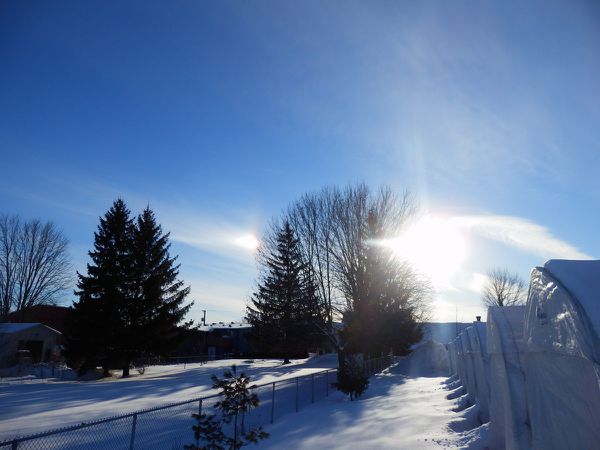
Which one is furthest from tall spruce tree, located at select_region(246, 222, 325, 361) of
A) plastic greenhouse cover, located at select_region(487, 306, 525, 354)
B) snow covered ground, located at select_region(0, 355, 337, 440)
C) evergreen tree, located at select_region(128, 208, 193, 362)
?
plastic greenhouse cover, located at select_region(487, 306, 525, 354)

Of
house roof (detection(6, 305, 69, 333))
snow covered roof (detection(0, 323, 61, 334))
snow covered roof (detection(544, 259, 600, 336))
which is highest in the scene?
house roof (detection(6, 305, 69, 333))

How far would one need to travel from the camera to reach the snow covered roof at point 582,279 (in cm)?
401

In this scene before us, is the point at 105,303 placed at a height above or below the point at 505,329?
above

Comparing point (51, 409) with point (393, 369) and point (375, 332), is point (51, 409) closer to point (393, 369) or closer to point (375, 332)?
point (375, 332)

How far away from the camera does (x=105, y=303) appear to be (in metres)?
29.4

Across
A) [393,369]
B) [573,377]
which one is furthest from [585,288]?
[393,369]

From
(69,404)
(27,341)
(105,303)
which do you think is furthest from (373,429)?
(27,341)

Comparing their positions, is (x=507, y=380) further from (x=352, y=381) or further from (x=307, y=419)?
(x=352, y=381)

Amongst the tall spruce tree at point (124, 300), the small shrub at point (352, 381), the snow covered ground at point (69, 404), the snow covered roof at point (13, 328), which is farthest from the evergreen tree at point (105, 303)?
the small shrub at point (352, 381)

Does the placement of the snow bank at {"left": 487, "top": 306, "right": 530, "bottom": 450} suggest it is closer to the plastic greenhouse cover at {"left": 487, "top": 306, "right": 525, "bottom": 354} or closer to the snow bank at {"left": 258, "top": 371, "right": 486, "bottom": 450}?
the plastic greenhouse cover at {"left": 487, "top": 306, "right": 525, "bottom": 354}

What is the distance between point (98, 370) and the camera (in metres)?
30.1

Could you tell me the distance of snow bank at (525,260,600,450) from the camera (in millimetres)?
4104

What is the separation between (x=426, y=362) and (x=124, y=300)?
107 ft

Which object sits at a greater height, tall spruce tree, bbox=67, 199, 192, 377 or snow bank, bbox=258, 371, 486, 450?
tall spruce tree, bbox=67, 199, 192, 377
